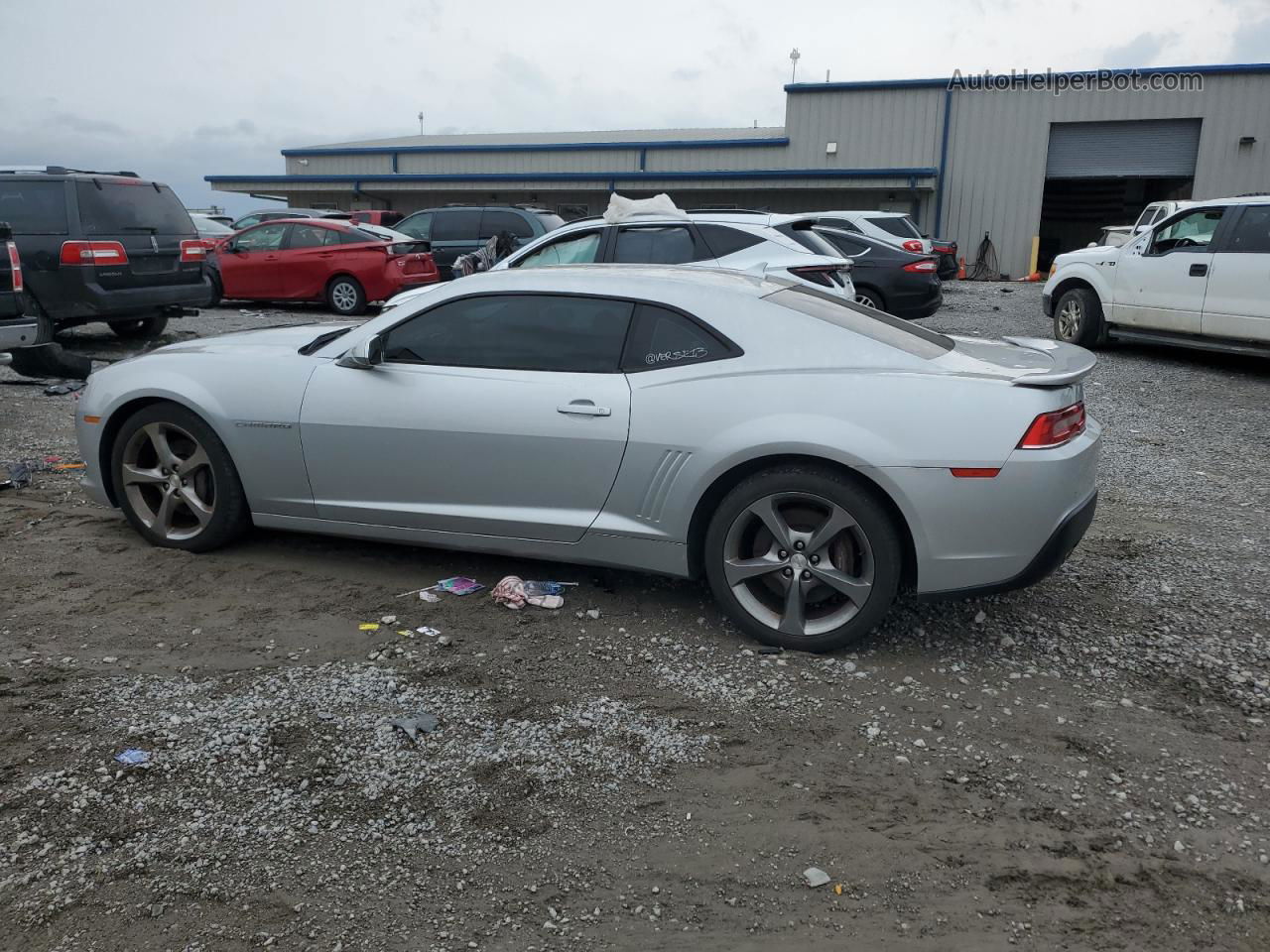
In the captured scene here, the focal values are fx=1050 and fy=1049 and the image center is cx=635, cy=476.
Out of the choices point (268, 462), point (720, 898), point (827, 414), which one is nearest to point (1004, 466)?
point (827, 414)

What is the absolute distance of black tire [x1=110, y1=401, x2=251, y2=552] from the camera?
500 cm

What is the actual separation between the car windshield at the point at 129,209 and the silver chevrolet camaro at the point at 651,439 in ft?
20.5

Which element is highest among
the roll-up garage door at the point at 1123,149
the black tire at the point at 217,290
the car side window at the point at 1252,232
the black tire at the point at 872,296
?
the roll-up garage door at the point at 1123,149

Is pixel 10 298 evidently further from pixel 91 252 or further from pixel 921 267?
pixel 921 267

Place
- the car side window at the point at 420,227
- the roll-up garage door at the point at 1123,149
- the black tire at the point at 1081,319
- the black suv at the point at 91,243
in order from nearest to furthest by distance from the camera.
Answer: the black suv at the point at 91,243
the black tire at the point at 1081,319
the car side window at the point at 420,227
the roll-up garage door at the point at 1123,149

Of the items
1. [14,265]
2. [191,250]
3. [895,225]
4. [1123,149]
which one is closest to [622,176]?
[1123,149]

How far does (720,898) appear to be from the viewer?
2725 mm

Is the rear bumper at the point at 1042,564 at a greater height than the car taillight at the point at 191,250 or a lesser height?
lesser

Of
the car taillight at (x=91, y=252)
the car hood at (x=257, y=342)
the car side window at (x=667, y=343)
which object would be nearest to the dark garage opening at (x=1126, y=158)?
the car taillight at (x=91, y=252)

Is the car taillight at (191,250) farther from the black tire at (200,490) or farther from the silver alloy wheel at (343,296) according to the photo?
the black tire at (200,490)

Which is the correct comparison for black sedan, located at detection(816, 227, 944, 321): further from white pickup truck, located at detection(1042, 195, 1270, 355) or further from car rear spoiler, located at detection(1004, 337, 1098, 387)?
car rear spoiler, located at detection(1004, 337, 1098, 387)

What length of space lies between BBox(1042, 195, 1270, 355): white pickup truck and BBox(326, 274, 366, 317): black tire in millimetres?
9434

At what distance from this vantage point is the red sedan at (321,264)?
15.1 m

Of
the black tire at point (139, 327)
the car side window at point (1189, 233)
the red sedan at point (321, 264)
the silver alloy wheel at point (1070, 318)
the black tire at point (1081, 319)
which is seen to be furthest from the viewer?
the red sedan at point (321, 264)
